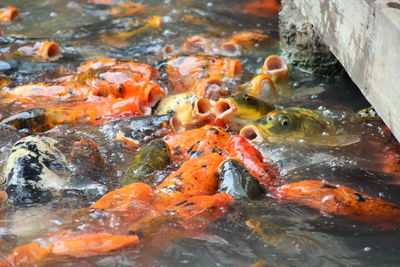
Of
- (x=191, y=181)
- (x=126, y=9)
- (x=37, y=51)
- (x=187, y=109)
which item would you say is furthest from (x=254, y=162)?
(x=126, y=9)

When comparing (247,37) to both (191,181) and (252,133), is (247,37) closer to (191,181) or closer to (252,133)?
(252,133)

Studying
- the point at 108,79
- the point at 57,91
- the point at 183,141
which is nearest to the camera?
the point at 183,141

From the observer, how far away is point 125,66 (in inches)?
230

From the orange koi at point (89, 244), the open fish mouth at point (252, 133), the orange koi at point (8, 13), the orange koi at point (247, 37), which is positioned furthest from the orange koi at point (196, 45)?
the orange koi at point (89, 244)

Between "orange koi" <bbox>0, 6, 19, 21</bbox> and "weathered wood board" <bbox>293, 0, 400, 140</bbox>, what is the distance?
17.4 ft

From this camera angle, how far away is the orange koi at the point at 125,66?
18.8ft

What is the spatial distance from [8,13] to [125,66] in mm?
3045

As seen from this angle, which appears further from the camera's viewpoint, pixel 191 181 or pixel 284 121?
pixel 284 121

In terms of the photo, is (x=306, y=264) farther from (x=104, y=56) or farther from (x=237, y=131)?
(x=104, y=56)

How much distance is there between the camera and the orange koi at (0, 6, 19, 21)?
7934 millimetres

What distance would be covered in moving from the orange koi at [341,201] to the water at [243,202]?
0.09 metres

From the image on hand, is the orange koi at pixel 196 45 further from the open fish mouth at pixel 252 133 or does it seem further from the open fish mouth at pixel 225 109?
the open fish mouth at pixel 252 133

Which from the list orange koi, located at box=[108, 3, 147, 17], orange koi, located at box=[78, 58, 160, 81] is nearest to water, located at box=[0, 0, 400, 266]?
orange koi, located at box=[78, 58, 160, 81]

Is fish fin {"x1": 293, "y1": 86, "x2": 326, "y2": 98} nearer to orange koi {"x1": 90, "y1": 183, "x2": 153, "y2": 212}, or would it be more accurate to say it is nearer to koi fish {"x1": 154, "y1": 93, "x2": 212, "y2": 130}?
koi fish {"x1": 154, "y1": 93, "x2": 212, "y2": 130}
